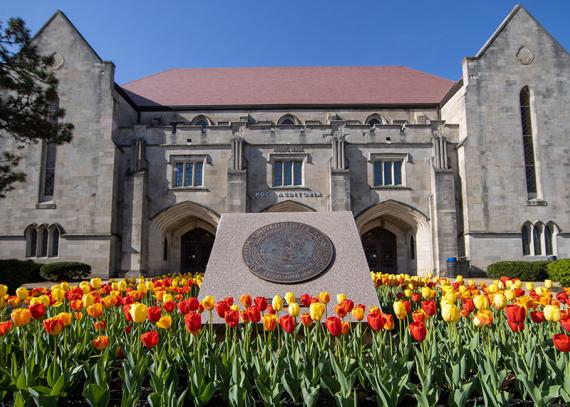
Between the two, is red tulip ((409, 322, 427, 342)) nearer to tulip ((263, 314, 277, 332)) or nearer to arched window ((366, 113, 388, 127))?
tulip ((263, 314, 277, 332))

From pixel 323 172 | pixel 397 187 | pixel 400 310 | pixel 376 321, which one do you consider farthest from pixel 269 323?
pixel 397 187

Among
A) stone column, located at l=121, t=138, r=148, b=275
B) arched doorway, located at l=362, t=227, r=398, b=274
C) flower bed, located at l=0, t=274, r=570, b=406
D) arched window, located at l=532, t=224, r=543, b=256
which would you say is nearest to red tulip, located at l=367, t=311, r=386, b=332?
flower bed, located at l=0, t=274, r=570, b=406

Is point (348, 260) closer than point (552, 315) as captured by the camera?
No

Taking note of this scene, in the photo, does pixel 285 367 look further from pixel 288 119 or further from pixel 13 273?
pixel 288 119

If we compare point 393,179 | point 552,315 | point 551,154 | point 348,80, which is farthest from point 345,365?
point 348,80

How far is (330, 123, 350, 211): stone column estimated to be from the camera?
23.0 m

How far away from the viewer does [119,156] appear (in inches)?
948

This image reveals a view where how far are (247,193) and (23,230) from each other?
42.5 feet

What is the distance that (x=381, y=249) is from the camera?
26531 mm

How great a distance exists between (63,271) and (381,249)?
61.3 ft

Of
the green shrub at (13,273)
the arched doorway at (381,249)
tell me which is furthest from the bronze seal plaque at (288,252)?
the arched doorway at (381,249)

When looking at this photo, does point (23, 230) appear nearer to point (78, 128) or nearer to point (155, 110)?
point (78, 128)

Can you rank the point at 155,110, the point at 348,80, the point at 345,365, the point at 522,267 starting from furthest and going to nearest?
the point at 348,80 → the point at 155,110 → the point at 522,267 → the point at 345,365

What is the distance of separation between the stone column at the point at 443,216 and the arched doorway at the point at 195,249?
14003 millimetres
